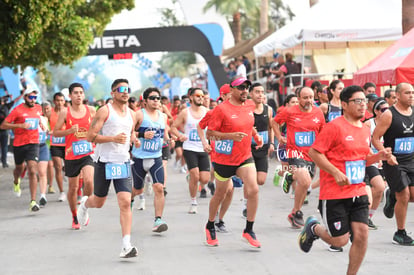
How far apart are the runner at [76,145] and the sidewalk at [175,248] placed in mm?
585

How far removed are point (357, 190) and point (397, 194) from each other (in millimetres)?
2477

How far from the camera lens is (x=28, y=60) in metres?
21.0

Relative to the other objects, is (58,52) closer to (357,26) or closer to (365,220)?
(357,26)

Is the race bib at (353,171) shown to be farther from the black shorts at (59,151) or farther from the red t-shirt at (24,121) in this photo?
the black shorts at (59,151)

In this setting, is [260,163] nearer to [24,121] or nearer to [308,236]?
[308,236]

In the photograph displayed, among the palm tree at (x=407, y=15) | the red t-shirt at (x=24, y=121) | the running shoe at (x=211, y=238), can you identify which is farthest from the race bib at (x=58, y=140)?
the palm tree at (x=407, y=15)

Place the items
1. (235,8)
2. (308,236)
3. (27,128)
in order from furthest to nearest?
1. (235,8)
2. (27,128)
3. (308,236)

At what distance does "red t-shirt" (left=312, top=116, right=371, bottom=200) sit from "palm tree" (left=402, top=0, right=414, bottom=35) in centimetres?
1321

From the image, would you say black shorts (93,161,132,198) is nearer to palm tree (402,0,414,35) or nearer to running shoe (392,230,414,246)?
running shoe (392,230,414,246)

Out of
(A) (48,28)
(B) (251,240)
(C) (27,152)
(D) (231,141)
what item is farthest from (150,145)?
(A) (48,28)

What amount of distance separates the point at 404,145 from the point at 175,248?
9.62ft

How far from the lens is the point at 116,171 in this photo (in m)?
8.48

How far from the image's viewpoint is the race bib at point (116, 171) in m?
8.47

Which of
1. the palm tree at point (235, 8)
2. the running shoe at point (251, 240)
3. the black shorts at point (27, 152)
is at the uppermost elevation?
the palm tree at point (235, 8)
